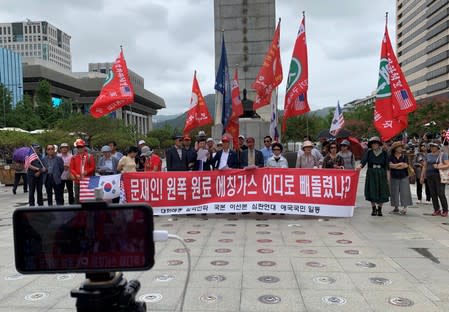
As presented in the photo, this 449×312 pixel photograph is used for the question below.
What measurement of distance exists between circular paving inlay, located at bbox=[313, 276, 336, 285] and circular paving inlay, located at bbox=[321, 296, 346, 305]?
0.44 metres

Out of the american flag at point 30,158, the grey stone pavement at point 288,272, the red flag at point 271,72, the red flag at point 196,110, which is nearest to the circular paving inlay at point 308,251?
the grey stone pavement at point 288,272

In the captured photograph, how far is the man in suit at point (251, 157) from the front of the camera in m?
8.99

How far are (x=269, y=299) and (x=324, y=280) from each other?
0.87 m

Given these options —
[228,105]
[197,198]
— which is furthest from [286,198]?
[228,105]

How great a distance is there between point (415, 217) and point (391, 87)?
9.32 ft

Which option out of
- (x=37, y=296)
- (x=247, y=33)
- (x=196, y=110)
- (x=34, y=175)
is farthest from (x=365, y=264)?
(x=247, y=33)

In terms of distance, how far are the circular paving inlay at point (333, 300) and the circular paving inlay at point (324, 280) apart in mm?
438

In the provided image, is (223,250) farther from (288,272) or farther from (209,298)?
(209,298)

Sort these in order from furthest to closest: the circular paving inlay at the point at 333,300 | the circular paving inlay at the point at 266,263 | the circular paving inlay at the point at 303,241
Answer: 1. the circular paving inlay at the point at 303,241
2. the circular paving inlay at the point at 266,263
3. the circular paving inlay at the point at 333,300

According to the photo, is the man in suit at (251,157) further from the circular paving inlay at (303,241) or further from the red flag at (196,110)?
the red flag at (196,110)

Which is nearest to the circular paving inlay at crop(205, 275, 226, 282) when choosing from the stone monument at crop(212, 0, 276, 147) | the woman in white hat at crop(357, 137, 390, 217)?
the woman in white hat at crop(357, 137, 390, 217)

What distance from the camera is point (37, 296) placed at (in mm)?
4273

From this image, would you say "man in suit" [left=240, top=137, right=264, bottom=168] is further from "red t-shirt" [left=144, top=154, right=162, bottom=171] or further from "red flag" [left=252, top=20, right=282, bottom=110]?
"red flag" [left=252, top=20, right=282, bottom=110]

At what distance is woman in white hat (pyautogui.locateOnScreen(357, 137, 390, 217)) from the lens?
866 cm
